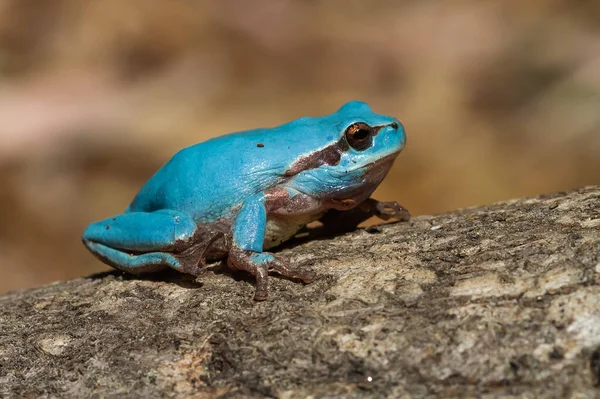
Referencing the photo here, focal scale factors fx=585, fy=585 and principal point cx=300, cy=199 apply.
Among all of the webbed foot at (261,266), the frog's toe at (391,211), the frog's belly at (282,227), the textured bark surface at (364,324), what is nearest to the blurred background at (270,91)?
the frog's toe at (391,211)

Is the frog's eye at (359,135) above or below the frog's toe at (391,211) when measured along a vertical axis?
above

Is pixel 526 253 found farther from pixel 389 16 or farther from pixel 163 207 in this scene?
pixel 389 16

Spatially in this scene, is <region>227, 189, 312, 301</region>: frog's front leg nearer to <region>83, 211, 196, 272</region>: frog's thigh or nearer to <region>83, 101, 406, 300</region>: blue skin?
<region>83, 101, 406, 300</region>: blue skin

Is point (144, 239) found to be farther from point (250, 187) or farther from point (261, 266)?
point (261, 266)

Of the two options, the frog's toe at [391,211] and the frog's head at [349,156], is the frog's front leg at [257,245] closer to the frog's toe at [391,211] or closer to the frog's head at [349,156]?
the frog's head at [349,156]

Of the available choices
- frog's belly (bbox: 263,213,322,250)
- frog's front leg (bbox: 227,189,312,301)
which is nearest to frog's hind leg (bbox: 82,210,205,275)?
frog's front leg (bbox: 227,189,312,301)

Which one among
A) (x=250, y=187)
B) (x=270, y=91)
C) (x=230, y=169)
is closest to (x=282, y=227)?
(x=250, y=187)
